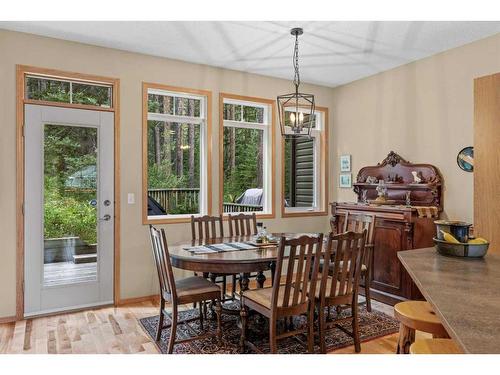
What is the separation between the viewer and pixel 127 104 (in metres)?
4.25

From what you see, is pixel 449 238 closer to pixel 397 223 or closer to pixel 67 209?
pixel 397 223

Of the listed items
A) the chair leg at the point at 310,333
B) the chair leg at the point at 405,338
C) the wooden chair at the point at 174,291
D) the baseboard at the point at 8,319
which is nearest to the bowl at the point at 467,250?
the chair leg at the point at 405,338

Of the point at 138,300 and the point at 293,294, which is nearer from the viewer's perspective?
the point at 293,294

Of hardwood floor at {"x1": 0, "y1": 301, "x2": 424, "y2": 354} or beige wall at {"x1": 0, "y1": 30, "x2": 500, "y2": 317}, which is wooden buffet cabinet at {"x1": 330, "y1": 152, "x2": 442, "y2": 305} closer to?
beige wall at {"x1": 0, "y1": 30, "x2": 500, "y2": 317}

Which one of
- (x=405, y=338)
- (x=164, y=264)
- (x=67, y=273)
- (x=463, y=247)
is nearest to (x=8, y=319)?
(x=67, y=273)

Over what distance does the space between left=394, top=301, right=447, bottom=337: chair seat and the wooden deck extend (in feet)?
10.5

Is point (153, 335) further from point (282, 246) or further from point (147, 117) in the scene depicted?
point (147, 117)

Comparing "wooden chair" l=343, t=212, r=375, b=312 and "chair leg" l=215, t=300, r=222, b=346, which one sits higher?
"wooden chair" l=343, t=212, r=375, b=312

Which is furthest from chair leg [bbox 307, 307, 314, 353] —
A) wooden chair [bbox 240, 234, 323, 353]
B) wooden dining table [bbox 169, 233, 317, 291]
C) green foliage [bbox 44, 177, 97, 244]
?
green foliage [bbox 44, 177, 97, 244]

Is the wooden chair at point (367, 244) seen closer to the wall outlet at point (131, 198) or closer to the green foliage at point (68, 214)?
the wall outlet at point (131, 198)

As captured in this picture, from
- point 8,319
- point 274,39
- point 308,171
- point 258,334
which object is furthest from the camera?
point 308,171

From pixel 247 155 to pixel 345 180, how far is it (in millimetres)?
1550

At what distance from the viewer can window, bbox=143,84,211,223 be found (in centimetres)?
448
